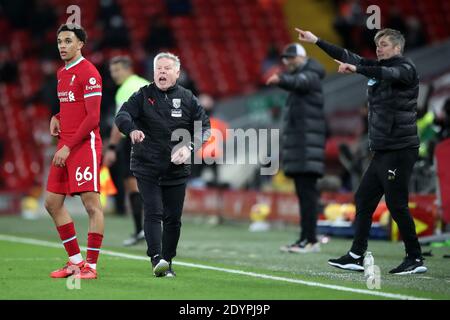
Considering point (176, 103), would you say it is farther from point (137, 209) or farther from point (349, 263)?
point (137, 209)

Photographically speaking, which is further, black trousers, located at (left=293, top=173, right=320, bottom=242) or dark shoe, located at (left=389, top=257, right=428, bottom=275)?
black trousers, located at (left=293, top=173, right=320, bottom=242)

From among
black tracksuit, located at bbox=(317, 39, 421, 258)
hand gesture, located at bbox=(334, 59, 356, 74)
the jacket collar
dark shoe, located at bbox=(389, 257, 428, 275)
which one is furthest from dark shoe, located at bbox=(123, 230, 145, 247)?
hand gesture, located at bbox=(334, 59, 356, 74)

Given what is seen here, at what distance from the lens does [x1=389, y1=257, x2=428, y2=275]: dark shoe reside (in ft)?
30.3

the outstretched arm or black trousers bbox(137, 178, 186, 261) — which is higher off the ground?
the outstretched arm

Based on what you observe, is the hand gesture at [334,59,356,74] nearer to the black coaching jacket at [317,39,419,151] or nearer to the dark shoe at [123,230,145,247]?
the black coaching jacket at [317,39,419,151]

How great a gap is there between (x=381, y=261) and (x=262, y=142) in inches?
340

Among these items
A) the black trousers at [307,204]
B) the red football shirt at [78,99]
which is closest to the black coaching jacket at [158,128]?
the red football shirt at [78,99]

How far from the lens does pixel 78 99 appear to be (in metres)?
8.76

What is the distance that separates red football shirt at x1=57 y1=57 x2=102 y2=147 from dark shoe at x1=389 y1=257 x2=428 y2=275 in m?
2.81

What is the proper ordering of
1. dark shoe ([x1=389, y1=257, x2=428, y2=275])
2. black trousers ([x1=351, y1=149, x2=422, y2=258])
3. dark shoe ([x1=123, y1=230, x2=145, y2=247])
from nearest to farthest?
1. dark shoe ([x1=389, y1=257, x2=428, y2=275])
2. black trousers ([x1=351, y1=149, x2=422, y2=258])
3. dark shoe ([x1=123, y1=230, x2=145, y2=247])

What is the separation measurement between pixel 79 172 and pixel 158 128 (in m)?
0.76

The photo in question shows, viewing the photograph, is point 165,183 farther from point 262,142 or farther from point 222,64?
point 222,64

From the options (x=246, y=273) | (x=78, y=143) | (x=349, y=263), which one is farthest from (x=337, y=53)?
(x=78, y=143)

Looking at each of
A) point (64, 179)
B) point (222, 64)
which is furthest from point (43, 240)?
point (222, 64)
